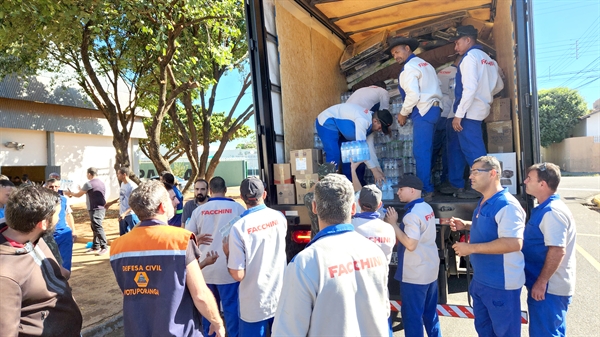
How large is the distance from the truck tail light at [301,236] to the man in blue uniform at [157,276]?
178 centimetres

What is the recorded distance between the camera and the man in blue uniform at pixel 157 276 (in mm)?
2014

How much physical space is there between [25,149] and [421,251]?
17.5 metres

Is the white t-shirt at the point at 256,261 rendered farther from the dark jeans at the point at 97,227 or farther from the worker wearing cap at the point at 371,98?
the dark jeans at the point at 97,227

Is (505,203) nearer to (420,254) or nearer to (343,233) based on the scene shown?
(420,254)

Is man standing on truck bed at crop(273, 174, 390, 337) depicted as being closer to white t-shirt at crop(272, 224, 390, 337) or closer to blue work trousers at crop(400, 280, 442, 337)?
white t-shirt at crop(272, 224, 390, 337)

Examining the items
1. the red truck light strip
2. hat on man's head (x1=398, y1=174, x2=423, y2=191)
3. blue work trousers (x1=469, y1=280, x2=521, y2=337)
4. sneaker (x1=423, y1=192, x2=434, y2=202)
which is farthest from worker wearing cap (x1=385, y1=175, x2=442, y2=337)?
sneaker (x1=423, y1=192, x2=434, y2=202)

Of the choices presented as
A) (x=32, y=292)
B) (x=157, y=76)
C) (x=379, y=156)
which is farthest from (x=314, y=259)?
(x=157, y=76)

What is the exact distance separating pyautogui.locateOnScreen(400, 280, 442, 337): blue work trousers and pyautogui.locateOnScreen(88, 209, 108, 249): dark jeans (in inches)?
266

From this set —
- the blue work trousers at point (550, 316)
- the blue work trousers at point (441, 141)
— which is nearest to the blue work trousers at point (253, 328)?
the blue work trousers at point (550, 316)

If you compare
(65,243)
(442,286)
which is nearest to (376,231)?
(442,286)

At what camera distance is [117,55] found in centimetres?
1041

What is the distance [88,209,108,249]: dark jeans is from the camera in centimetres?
777

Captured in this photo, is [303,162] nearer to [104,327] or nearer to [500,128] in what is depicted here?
[500,128]

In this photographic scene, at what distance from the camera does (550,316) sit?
2.78 metres
